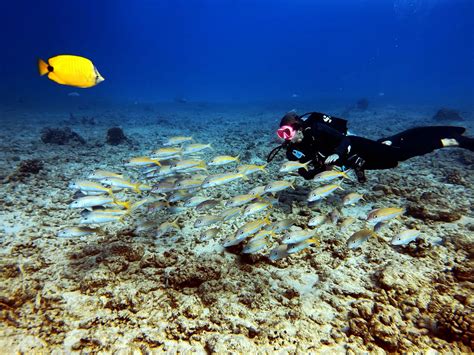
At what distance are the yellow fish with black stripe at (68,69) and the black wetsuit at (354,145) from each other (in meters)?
3.84

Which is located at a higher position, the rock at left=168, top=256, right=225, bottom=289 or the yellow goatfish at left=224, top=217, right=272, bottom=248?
the yellow goatfish at left=224, top=217, right=272, bottom=248

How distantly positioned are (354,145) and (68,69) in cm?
582

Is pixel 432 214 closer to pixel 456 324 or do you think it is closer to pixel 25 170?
pixel 456 324

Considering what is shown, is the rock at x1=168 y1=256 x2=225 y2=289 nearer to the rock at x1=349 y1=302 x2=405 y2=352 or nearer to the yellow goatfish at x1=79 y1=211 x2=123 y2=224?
the yellow goatfish at x1=79 y1=211 x2=123 y2=224

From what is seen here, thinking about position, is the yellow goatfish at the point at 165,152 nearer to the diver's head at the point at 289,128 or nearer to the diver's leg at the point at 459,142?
the diver's head at the point at 289,128

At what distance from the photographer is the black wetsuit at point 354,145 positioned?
5.04 meters

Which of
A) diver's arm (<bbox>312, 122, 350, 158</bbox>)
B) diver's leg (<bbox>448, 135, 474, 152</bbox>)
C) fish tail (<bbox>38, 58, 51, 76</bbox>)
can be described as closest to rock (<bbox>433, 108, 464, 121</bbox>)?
diver's leg (<bbox>448, 135, 474, 152</bbox>)

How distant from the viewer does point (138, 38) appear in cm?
14575

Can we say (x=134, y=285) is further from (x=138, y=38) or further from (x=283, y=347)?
(x=138, y=38)

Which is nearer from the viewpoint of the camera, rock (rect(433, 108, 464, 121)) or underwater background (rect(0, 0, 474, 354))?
underwater background (rect(0, 0, 474, 354))

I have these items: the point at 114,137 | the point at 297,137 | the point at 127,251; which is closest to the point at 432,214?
the point at 297,137

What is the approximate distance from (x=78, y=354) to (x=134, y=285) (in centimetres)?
96

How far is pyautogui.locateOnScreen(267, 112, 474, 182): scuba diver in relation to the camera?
503cm

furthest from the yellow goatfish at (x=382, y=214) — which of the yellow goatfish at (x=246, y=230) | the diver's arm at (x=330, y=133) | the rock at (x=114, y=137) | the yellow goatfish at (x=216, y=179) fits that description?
the rock at (x=114, y=137)
